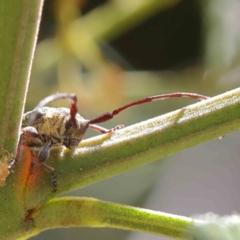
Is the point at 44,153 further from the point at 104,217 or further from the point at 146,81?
the point at 146,81

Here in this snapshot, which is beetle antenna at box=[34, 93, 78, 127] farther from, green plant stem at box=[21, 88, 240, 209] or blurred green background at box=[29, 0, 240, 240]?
blurred green background at box=[29, 0, 240, 240]

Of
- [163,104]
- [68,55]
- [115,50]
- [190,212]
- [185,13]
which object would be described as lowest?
[190,212]

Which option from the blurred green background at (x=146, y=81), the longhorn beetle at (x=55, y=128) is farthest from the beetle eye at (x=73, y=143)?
the blurred green background at (x=146, y=81)

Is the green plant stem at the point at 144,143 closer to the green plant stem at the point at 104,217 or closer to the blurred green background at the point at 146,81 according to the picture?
the green plant stem at the point at 104,217

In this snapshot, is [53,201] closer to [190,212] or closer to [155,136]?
[155,136]

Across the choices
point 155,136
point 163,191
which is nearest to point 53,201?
point 155,136

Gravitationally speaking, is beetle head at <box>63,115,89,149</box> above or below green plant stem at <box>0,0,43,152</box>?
above

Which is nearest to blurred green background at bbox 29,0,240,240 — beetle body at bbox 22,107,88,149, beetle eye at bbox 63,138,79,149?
beetle body at bbox 22,107,88,149
